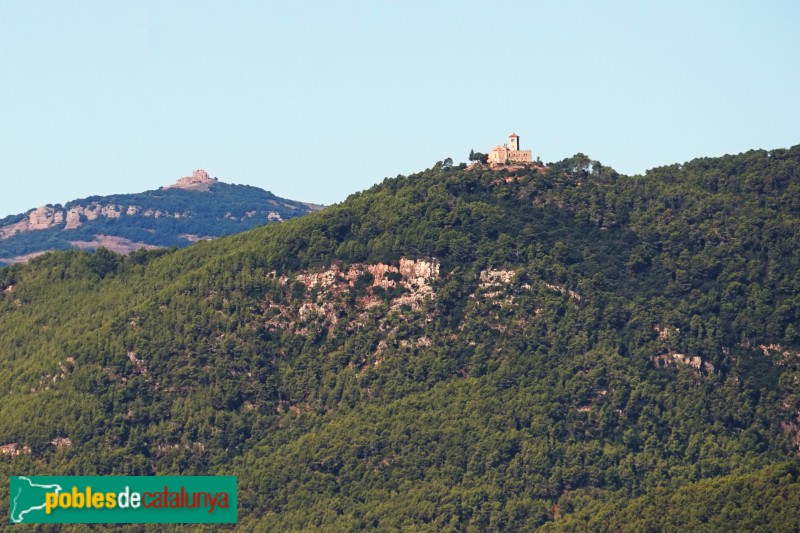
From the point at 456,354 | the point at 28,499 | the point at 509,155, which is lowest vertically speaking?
the point at 28,499

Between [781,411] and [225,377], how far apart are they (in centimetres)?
4832

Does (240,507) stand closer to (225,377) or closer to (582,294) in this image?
(225,377)

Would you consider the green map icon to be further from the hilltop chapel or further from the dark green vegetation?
the hilltop chapel

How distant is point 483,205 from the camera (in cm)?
18288

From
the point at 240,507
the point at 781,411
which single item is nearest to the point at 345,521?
the point at 240,507
